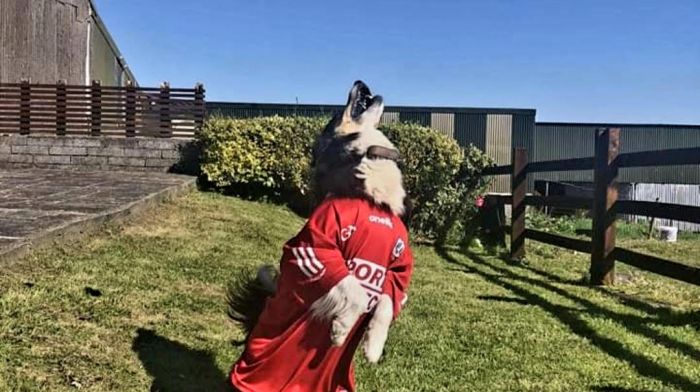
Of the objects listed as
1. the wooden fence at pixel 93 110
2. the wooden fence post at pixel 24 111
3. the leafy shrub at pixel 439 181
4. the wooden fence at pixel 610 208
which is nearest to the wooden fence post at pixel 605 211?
the wooden fence at pixel 610 208

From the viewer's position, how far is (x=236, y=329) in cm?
388

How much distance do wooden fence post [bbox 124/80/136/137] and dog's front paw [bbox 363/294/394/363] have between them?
11.5m

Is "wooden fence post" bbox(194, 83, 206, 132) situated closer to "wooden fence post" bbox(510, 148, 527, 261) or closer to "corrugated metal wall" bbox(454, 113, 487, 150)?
"wooden fence post" bbox(510, 148, 527, 261)

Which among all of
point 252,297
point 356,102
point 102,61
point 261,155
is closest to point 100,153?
point 261,155

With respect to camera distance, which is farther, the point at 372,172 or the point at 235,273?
the point at 235,273

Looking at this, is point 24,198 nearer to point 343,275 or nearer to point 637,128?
point 343,275

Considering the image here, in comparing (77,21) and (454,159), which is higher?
(77,21)

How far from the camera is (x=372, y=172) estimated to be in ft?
7.46

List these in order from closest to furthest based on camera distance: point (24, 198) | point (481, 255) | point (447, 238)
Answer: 1. point (24, 198)
2. point (481, 255)
3. point (447, 238)

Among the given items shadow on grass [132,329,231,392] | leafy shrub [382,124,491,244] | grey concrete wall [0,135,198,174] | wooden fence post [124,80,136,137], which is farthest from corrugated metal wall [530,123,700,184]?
shadow on grass [132,329,231,392]

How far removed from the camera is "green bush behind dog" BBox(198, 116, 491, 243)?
10.0m

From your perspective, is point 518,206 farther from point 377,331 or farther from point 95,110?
point 95,110

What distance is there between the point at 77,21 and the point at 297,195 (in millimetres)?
13703

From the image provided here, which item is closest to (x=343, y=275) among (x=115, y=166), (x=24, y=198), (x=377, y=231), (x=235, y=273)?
(x=377, y=231)
